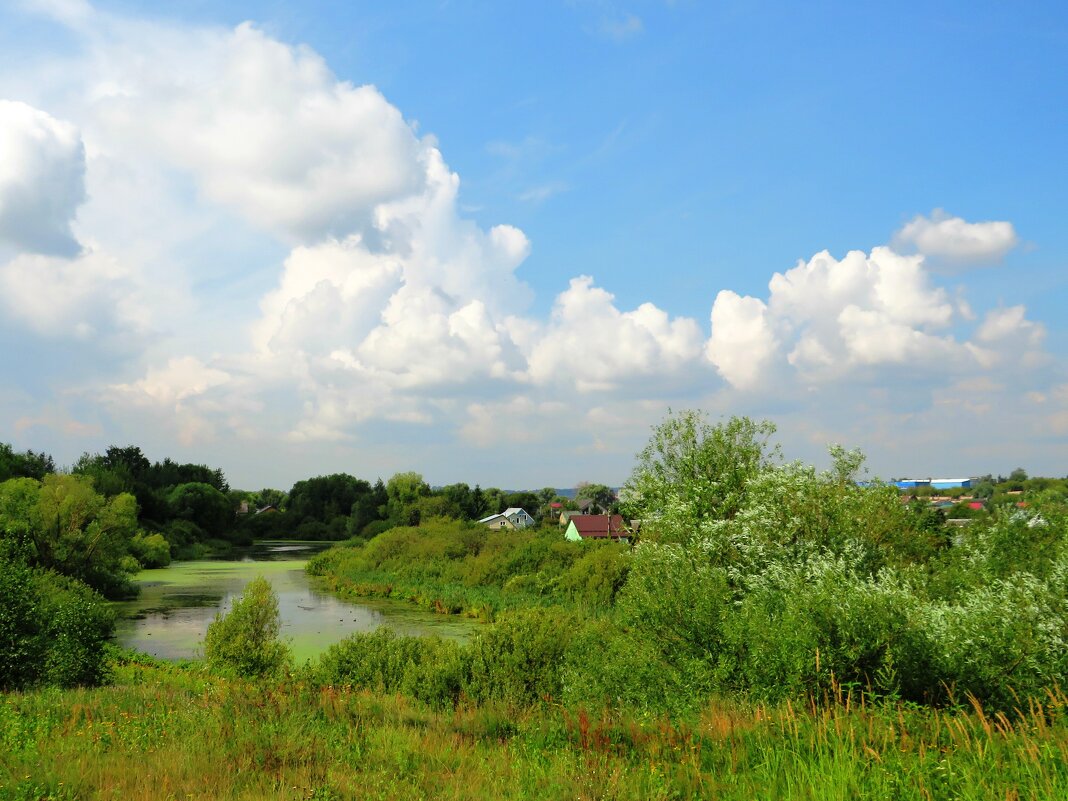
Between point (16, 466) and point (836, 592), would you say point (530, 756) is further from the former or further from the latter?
point (16, 466)

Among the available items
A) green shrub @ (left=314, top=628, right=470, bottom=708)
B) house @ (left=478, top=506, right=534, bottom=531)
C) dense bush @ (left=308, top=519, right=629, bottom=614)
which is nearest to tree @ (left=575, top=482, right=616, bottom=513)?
house @ (left=478, top=506, right=534, bottom=531)

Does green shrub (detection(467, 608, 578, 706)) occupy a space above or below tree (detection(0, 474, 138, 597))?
below

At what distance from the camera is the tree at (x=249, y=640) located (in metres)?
→ 20.1

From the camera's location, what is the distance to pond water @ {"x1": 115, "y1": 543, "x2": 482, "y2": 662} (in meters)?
29.2

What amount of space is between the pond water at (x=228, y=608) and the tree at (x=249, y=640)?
6.37 ft

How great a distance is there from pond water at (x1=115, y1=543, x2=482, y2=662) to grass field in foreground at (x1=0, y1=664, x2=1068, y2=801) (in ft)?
48.9

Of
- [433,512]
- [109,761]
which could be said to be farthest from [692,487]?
[433,512]

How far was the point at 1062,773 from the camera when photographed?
223 inches

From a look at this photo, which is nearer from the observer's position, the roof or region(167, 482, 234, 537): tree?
the roof

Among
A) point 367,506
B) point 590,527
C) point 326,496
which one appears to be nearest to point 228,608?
point 590,527

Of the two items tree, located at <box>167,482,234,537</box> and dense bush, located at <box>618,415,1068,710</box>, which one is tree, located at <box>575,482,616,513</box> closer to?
tree, located at <box>167,482,234,537</box>

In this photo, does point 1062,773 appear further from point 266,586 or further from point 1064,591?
point 266,586

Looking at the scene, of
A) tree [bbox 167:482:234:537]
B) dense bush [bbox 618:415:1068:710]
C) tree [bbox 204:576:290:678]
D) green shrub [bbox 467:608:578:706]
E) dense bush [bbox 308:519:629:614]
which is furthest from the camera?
tree [bbox 167:482:234:537]

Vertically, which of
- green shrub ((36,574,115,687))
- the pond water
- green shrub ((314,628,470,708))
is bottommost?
the pond water
